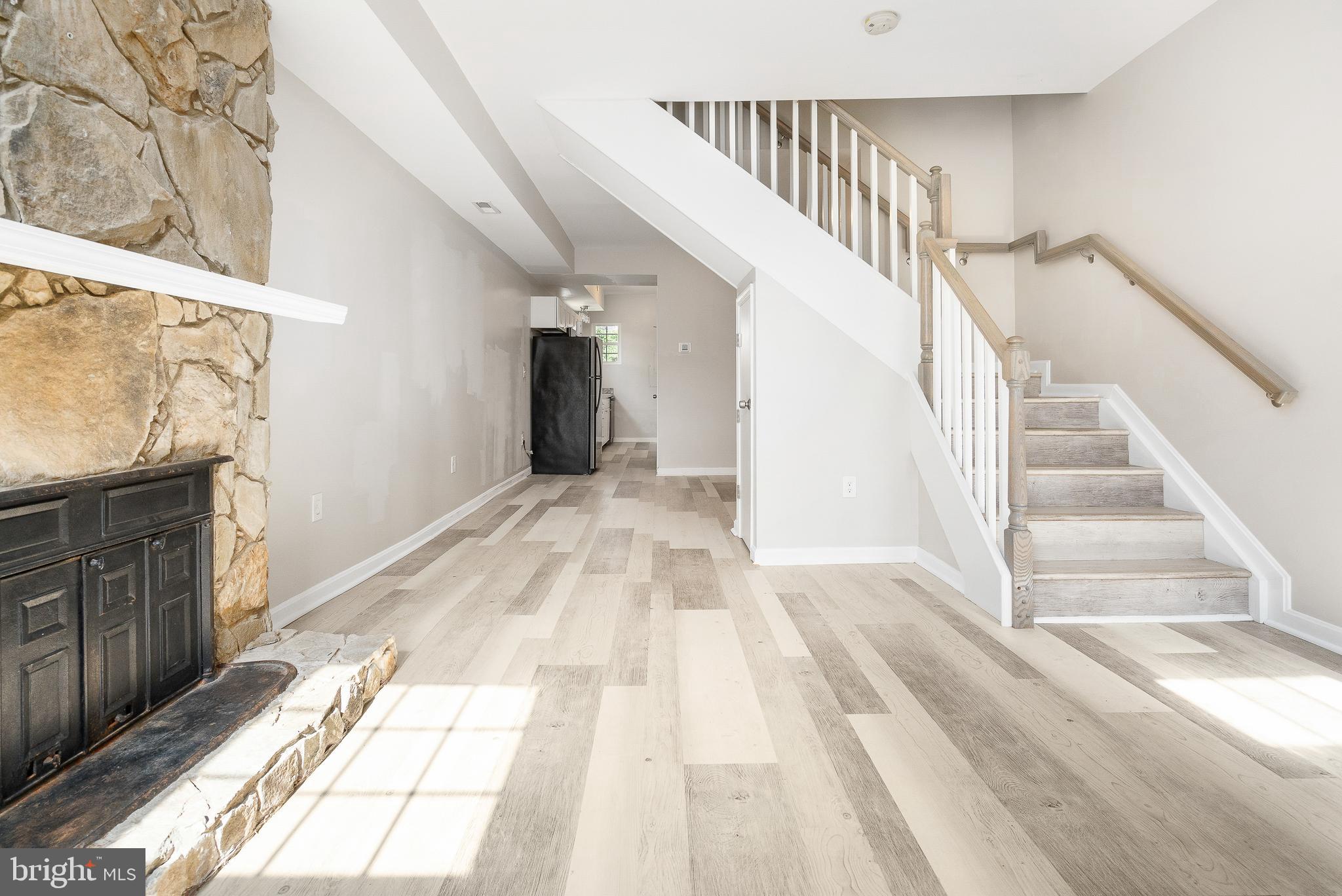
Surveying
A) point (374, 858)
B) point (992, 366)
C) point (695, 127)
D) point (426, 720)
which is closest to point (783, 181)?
point (695, 127)

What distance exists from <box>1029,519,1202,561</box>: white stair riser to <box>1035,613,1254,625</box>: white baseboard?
30cm

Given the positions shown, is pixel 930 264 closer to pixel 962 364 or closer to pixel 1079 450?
pixel 962 364

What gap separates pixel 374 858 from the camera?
126 centimetres

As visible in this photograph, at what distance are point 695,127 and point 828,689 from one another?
3335 mm

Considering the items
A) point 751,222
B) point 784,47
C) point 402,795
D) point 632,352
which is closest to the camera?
point 402,795

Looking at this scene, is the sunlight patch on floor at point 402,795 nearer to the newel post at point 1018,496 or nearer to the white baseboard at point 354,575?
the white baseboard at point 354,575

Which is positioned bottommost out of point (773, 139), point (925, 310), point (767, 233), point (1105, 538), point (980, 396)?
point (1105, 538)

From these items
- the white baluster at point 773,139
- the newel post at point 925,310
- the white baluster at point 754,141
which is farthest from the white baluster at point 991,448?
the white baluster at point 754,141

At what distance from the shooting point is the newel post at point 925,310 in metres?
3.33

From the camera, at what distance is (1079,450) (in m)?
3.27

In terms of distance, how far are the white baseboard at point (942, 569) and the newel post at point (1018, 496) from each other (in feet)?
1.23

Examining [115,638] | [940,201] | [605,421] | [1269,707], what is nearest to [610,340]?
[605,421]

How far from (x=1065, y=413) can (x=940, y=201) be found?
131cm

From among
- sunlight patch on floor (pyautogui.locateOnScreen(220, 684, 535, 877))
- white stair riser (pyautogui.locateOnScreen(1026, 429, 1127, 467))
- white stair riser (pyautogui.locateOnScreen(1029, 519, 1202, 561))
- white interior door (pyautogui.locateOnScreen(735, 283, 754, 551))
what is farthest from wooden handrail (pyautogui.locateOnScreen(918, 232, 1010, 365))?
sunlight patch on floor (pyautogui.locateOnScreen(220, 684, 535, 877))
